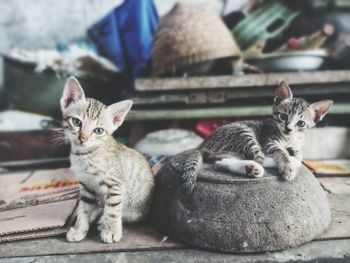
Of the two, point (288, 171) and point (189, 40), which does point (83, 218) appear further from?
point (189, 40)

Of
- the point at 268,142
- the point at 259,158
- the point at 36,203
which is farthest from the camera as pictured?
the point at 36,203

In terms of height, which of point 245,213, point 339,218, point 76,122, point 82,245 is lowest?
point 82,245

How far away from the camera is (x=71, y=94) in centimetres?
246

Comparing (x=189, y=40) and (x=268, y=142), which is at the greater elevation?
(x=189, y=40)

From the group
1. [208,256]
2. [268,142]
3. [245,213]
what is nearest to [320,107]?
A: [268,142]

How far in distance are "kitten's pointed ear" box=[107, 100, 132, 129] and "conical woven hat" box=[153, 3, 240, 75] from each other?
154 cm

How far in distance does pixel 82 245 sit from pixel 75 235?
0.08 m

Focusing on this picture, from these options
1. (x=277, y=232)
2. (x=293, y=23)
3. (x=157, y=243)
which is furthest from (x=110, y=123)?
(x=293, y=23)

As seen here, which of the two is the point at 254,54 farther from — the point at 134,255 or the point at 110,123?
the point at 134,255

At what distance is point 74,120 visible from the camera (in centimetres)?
238

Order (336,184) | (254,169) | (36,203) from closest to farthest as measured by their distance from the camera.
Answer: (254,169) < (36,203) < (336,184)

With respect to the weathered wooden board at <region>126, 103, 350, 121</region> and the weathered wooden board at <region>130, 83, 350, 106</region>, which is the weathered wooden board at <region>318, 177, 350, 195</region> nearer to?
the weathered wooden board at <region>126, 103, 350, 121</region>

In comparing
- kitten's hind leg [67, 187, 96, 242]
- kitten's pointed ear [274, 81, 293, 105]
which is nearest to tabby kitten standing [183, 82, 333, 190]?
kitten's pointed ear [274, 81, 293, 105]

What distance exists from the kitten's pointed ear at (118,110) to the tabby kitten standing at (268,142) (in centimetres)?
48
